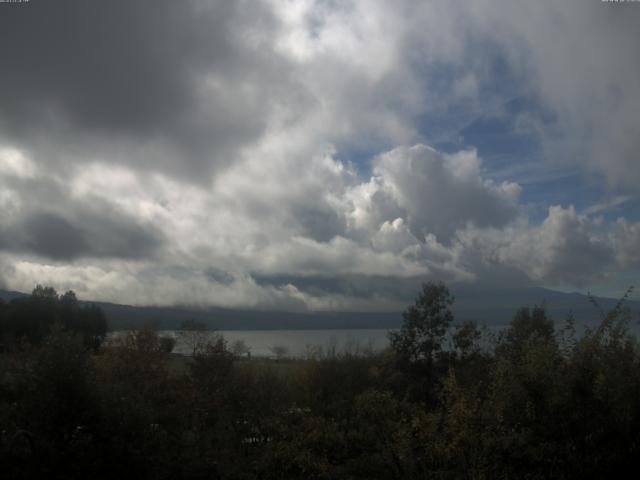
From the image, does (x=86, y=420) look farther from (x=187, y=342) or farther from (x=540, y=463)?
(x=187, y=342)

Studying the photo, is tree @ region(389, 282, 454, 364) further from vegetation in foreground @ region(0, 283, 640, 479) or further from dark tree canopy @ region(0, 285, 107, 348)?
dark tree canopy @ region(0, 285, 107, 348)

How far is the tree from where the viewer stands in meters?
34.2

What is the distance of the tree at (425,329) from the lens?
3416cm

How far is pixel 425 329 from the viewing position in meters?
34.2

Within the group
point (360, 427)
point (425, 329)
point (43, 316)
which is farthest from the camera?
point (43, 316)

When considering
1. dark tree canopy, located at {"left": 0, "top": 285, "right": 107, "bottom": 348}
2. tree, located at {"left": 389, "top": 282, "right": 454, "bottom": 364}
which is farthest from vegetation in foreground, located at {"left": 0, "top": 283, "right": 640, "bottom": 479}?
dark tree canopy, located at {"left": 0, "top": 285, "right": 107, "bottom": 348}

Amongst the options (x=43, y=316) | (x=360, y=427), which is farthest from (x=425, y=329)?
(x=43, y=316)

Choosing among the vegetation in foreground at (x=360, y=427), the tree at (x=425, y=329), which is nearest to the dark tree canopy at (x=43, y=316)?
the tree at (x=425, y=329)

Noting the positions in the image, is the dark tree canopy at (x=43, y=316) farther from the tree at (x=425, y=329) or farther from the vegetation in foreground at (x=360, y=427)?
the vegetation in foreground at (x=360, y=427)

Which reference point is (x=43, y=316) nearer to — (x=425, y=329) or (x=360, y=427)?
(x=425, y=329)

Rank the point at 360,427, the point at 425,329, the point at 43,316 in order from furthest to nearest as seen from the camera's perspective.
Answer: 1. the point at 43,316
2. the point at 425,329
3. the point at 360,427

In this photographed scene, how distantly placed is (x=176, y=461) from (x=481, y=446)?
827 centimetres

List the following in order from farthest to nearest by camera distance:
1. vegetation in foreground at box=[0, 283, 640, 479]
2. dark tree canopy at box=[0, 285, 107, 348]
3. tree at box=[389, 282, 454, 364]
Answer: dark tree canopy at box=[0, 285, 107, 348] < tree at box=[389, 282, 454, 364] < vegetation in foreground at box=[0, 283, 640, 479]

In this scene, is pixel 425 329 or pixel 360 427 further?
pixel 425 329
